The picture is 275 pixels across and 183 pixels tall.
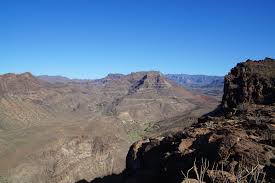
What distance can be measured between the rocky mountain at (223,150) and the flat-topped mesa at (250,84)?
0.13m

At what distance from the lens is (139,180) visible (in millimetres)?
33219

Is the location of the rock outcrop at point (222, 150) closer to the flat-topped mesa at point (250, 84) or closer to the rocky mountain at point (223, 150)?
the rocky mountain at point (223, 150)

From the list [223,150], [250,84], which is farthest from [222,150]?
[250,84]

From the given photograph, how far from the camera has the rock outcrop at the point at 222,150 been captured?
21.0m

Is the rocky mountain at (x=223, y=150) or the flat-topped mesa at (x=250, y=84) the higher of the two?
the flat-topped mesa at (x=250, y=84)

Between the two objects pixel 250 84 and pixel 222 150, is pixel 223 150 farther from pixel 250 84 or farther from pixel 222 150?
pixel 250 84

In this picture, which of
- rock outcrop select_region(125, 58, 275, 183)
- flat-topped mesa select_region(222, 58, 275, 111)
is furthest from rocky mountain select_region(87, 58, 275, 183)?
flat-topped mesa select_region(222, 58, 275, 111)

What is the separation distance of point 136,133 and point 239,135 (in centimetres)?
9501

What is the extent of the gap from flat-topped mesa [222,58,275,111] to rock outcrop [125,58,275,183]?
132mm

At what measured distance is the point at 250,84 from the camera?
2167 inches

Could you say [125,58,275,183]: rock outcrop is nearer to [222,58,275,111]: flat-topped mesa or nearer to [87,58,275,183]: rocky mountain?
[87,58,275,183]: rocky mountain

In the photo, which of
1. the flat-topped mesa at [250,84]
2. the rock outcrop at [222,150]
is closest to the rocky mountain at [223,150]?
the rock outcrop at [222,150]

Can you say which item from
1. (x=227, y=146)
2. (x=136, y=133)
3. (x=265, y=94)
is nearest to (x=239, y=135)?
(x=227, y=146)

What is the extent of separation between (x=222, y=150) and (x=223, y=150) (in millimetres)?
60
